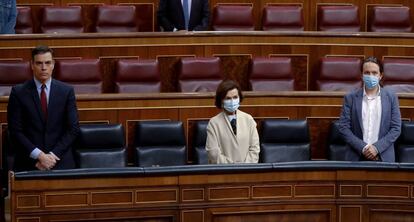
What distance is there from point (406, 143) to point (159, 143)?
0.95 meters

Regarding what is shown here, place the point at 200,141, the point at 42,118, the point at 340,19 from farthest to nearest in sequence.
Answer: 1. the point at 340,19
2. the point at 200,141
3. the point at 42,118

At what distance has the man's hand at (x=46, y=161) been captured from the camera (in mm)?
3025

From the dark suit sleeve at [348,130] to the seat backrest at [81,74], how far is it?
126 centimetres

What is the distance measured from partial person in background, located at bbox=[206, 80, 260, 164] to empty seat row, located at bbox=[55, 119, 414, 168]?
2.00 ft

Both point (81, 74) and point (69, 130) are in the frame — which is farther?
point (81, 74)

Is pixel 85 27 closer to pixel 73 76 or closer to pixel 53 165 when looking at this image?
pixel 73 76

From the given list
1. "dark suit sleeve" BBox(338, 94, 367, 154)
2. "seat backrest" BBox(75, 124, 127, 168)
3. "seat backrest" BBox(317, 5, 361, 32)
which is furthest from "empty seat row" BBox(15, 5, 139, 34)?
"dark suit sleeve" BBox(338, 94, 367, 154)

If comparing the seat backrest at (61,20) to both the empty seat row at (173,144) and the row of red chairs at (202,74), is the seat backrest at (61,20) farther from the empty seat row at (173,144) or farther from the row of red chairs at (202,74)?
the empty seat row at (173,144)

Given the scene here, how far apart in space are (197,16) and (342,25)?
83cm

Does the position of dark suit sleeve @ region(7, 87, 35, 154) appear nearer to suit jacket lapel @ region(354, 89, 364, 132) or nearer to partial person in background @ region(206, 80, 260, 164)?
partial person in background @ region(206, 80, 260, 164)

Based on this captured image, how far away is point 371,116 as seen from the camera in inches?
128

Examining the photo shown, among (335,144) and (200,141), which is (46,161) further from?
(335,144)

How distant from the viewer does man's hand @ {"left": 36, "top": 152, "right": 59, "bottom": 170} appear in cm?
303

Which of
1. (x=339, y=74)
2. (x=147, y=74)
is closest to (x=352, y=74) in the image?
(x=339, y=74)
